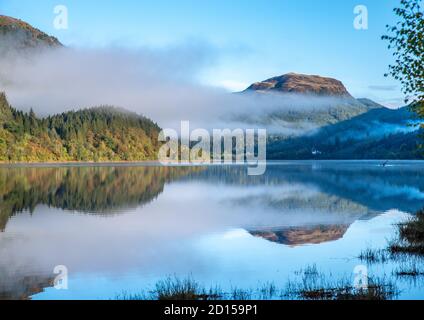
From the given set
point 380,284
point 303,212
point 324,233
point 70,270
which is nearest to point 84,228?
point 70,270

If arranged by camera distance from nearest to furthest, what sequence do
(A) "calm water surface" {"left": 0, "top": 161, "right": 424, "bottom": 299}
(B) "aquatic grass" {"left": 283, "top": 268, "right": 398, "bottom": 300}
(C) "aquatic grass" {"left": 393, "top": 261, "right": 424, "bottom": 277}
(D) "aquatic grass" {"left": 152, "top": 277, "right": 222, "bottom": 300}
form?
1. (B) "aquatic grass" {"left": 283, "top": 268, "right": 398, "bottom": 300}
2. (D) "aquatic grass" {"left": 152, "top": 277, "right": 222, "bottom": 300}
3. (C) "aquatic grass" {"left": 393, "top": 261, "right": 424, "bottom": 277}
4. (A) "calm water surface" {"left": 0, "top": 161, "right": 424, "bottom": 299}

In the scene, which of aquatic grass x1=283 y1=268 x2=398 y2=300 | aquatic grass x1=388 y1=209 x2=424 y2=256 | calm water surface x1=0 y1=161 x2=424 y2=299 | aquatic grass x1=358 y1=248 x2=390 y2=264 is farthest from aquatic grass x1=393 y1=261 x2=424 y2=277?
aquatic grass x1=388 y1=209 x2=424 y2=256

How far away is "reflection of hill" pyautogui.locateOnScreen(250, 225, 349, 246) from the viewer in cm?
3325

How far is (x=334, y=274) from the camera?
22.6 meters

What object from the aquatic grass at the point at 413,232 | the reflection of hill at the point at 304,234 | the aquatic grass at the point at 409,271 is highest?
the aquatic grass at the point at 413,232

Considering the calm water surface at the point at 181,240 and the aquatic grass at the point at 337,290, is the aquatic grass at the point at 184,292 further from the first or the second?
the aquatic grass at the point at 337,290

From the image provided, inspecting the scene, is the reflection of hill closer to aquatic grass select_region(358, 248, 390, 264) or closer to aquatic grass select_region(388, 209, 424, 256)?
aquatic grass select_region(388, 209, 424, 256)

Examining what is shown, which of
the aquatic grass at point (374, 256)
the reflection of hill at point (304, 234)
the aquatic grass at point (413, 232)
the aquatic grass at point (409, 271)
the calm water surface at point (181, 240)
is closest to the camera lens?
the aquatic grass at point (409, 271)

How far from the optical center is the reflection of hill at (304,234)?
33.2 meters

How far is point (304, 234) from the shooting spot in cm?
3616

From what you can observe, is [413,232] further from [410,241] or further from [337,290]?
[337,290]

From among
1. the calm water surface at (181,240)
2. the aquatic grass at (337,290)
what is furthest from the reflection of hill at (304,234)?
the aquatic grass at (337,290)
